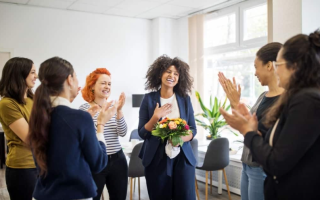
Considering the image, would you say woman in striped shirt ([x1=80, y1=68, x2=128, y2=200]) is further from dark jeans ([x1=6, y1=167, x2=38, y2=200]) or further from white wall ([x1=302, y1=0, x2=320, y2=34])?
white wall ([x1=302, y1=0, x2=320, y2=34])

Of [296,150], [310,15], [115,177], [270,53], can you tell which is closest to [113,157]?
[115,177]

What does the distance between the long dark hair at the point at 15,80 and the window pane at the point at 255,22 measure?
4272mm

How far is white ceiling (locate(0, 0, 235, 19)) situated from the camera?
18.8 ft

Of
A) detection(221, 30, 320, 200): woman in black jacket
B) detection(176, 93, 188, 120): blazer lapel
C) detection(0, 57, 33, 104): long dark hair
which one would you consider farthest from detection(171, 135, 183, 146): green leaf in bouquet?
detection(0, 57, 33, 104): long dark hair

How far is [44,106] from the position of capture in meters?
1.60

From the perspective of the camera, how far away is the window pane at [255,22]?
5.39 meters

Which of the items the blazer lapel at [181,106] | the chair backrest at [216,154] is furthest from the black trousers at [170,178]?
the chair backrest at [216,154]

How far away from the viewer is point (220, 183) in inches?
182

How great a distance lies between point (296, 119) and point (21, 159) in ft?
5.85

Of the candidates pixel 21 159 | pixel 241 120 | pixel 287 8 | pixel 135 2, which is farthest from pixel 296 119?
pixel 135 2

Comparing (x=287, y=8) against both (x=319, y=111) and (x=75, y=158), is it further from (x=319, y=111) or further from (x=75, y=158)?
(x=75, y=158)

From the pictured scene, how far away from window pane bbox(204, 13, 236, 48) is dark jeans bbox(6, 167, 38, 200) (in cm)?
476

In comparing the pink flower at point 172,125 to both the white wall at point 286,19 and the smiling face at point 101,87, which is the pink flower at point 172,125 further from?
the white wall at point 286,19

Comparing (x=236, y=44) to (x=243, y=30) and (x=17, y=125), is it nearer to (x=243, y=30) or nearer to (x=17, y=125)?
(x=243, y=30)
